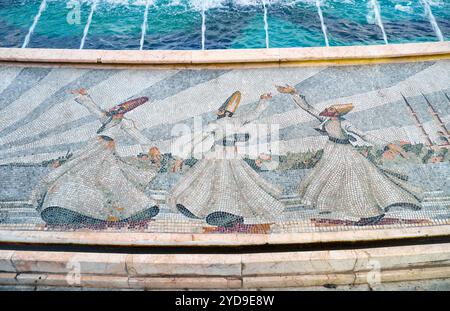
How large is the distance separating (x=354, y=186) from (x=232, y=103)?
227 centimetres

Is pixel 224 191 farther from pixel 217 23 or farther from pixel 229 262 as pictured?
pixel 217 23

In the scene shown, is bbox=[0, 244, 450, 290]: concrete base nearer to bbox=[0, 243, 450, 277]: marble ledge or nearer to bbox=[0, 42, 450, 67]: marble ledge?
bbox=[0, 243, 450, 277]: marble ledge

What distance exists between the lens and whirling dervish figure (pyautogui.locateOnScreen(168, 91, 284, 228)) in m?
5.22

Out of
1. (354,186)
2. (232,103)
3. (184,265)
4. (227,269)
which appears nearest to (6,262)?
(184,265)

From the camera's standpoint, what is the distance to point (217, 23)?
29.3ft

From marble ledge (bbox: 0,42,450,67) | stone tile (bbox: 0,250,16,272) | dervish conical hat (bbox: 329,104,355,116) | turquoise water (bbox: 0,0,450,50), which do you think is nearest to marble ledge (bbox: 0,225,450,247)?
stone tile (bbox: 0,250,16,272)

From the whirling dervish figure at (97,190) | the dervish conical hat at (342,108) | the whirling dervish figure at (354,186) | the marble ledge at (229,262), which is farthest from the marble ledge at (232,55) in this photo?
the marble ledge at (229,262)

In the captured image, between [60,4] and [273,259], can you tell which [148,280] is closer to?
[273,259]

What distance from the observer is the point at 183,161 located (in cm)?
588

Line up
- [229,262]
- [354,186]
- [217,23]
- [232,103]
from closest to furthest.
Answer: [229,262] < [354,186] < [232,103] < [217,23]

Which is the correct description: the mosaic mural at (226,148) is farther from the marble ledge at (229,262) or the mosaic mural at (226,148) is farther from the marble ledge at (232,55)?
the marble ledge at (229,262)

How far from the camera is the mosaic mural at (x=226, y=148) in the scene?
17.2 ft
